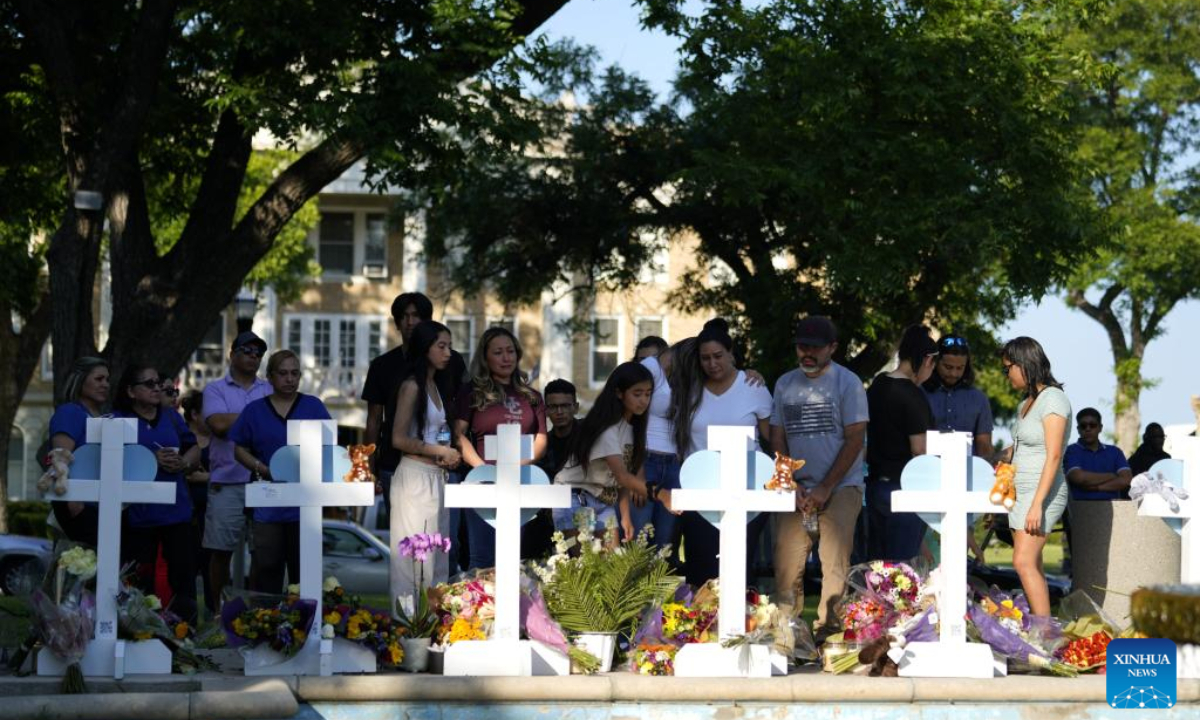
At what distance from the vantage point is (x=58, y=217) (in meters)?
23.1

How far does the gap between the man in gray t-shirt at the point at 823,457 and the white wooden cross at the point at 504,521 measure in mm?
1667

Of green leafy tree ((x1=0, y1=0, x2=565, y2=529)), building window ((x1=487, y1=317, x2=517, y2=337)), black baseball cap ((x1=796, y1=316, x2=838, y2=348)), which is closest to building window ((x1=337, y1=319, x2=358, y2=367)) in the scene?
building window ((x1=487, y1=317, x2=517, y2=337))

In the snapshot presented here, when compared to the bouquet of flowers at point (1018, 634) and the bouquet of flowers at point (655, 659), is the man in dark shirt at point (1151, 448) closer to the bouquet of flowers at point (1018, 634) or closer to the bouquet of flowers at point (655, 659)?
the bouquet of flowers at point (1018, 634)

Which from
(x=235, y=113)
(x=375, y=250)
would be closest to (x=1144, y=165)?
(x=375, y=250)

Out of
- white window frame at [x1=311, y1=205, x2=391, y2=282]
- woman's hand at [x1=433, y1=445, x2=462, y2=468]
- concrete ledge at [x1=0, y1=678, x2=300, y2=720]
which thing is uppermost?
white window frame at [x1=311, y1=205, x2=391, y2=282]

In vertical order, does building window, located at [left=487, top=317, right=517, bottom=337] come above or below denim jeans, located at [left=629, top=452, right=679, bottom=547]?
above

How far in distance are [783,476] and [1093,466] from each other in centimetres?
682

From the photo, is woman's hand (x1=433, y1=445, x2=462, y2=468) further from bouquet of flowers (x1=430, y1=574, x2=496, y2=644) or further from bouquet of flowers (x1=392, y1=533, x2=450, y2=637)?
bouquet of flowers (x1=430, y1=574, x2=496, y2=644)

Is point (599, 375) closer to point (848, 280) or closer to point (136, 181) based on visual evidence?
point (848, 280)

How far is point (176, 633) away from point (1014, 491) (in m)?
4.40

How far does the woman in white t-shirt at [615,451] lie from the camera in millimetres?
10344

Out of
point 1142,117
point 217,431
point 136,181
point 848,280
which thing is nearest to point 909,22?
point 848,280

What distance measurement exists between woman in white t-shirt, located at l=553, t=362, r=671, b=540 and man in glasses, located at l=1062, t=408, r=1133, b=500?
4.94 metres

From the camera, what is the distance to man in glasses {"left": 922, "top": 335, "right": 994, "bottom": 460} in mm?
11289
